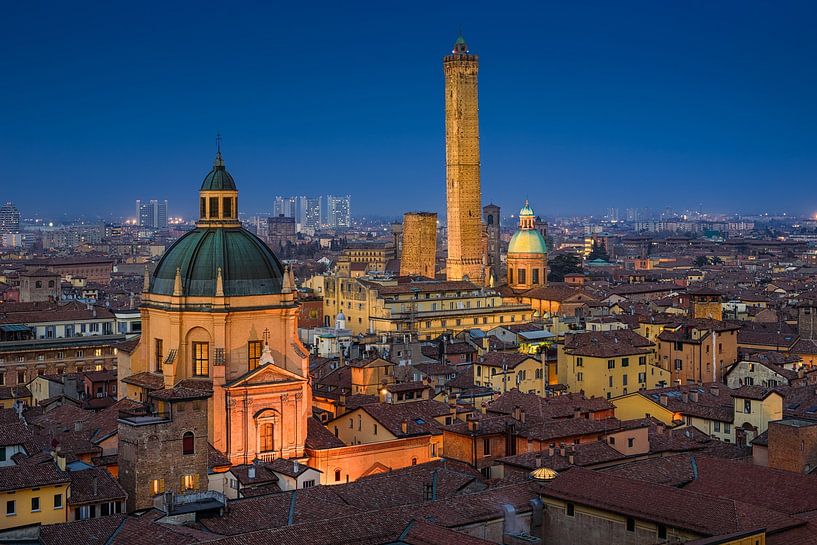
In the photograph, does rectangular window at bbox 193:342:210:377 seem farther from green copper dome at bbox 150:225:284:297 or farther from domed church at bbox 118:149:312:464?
green copper dome at bbox 150:225:284:297

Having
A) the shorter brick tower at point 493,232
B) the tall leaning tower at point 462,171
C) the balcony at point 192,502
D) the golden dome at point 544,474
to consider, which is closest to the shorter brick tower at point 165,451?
the balcony at point 192,502

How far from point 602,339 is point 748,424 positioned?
516 inches

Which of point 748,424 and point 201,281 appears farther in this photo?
point 748,424

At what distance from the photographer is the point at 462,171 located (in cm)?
8781

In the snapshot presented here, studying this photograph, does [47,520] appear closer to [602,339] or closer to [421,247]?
[602,339]

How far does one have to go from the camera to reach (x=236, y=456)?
1258 inches

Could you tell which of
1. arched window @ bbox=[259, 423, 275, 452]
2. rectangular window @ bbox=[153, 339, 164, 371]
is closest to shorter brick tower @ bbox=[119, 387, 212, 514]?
arched window @ bbox=[259, 423, 275, 452]

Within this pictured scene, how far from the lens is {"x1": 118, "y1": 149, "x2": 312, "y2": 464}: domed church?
32.2 m

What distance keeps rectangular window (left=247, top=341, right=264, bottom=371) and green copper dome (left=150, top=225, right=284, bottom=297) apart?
4.07 ft

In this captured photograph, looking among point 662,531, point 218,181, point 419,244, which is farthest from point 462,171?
point 662,531

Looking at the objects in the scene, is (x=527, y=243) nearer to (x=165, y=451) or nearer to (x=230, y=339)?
(x=230, y=339)

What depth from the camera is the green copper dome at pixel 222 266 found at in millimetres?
32688

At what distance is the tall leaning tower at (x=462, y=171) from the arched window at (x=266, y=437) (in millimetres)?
54325

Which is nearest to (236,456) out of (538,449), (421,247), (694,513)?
(538,449)
